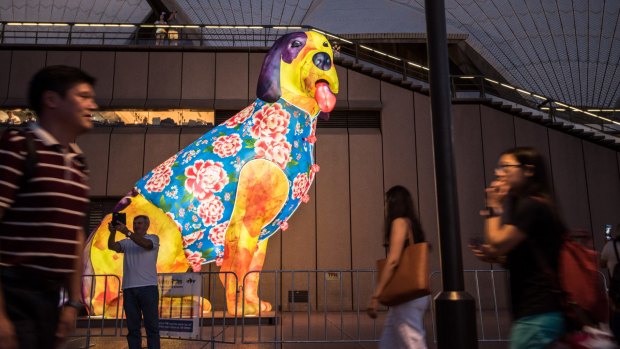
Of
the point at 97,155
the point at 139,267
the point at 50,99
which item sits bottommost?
the point at 139,267

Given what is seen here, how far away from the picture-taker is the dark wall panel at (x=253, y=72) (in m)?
14.2

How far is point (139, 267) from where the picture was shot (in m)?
5.44

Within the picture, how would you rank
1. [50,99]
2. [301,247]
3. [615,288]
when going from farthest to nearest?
[301,247], [615,288], [50,99]

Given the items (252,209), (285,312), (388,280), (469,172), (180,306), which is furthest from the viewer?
(469,172)

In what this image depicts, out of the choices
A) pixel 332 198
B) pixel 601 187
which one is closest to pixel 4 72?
pixel 332 198

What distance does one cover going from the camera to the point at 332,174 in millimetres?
13742

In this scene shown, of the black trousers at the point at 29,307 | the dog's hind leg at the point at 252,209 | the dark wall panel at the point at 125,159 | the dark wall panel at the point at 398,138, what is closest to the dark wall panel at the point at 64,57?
the dark wall panel at the point at 125,159

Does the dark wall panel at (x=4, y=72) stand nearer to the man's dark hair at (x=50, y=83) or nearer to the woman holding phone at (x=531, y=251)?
the man's dark hair at (x=50, y=83)

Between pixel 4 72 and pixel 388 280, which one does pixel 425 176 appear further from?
pixel 4 72

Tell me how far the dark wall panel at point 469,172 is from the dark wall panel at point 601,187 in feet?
9.26

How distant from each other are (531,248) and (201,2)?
20.6m

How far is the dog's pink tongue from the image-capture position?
27.3ft

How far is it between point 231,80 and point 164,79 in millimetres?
1768

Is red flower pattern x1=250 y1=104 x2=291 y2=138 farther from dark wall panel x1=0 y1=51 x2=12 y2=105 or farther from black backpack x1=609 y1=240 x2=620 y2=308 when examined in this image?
dark wall panel x1=0 y1=51 x2=12 y2=105
